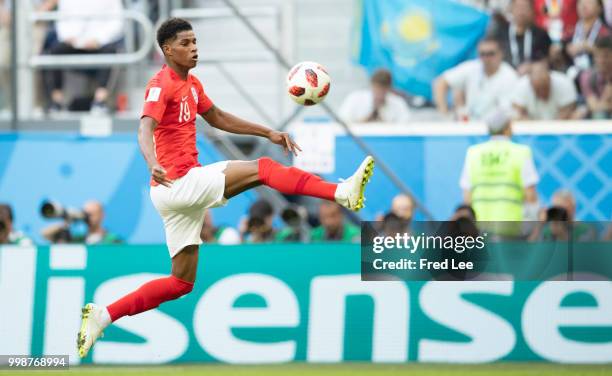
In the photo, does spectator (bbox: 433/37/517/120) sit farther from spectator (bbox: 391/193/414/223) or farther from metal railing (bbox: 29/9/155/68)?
metal railing (bbox: 29/9/155/68)

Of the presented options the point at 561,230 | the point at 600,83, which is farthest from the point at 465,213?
the point at 600,83

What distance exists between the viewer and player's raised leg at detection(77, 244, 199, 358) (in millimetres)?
10219

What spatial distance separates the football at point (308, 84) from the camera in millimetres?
10078

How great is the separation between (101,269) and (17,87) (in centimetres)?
455

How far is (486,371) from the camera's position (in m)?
11.1

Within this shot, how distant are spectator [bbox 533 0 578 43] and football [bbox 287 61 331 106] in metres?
5.32

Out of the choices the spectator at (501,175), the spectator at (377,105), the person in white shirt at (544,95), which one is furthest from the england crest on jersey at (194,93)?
the person in white shirt at (544,95)

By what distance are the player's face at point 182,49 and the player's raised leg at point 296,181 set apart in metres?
0.79

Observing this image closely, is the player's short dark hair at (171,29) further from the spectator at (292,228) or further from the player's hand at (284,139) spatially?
the spectator at (292,228)

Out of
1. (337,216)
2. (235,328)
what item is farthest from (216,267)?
(337,216)

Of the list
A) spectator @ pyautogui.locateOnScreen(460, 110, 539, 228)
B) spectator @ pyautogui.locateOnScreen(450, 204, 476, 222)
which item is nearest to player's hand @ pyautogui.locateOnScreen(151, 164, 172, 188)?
spectator @ pyautogui.locateOnScreen(450, 204, 476, 222)

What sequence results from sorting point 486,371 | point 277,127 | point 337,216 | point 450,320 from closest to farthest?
1. point 486,371
2. point 450,320
3. point 337,216
4. point 277,127

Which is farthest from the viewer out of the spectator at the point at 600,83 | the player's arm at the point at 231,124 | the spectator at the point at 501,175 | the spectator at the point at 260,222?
the spectator at the point at 600,83

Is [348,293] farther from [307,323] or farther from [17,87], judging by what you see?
[17,87]
